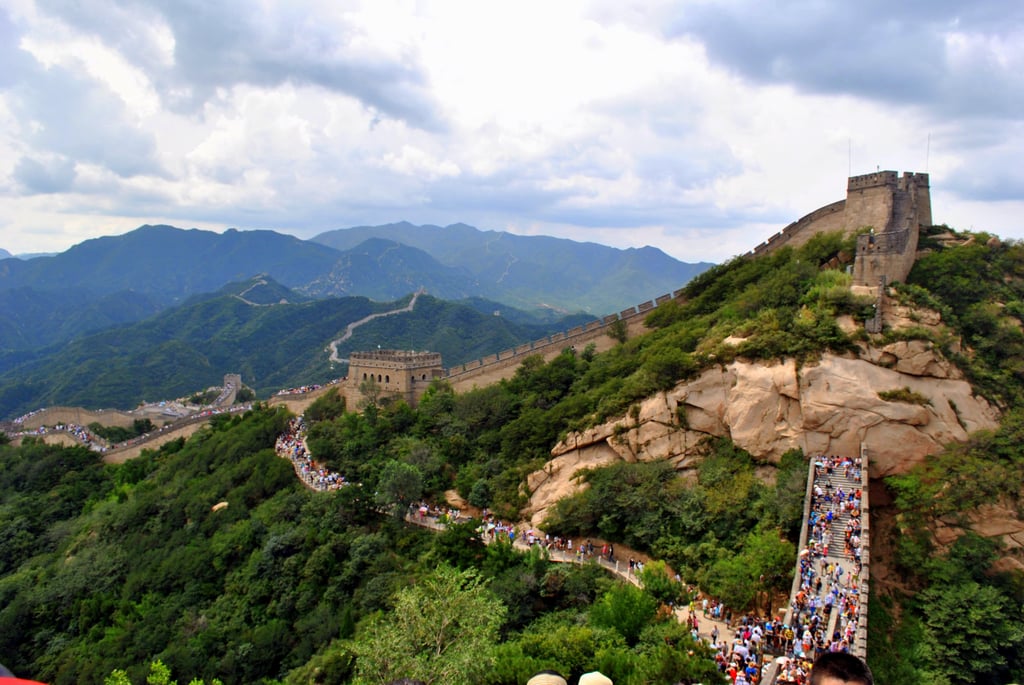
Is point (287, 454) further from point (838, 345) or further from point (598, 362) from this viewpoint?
point (838, 345)

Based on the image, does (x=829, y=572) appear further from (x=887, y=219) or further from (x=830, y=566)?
(x=887, y=219)

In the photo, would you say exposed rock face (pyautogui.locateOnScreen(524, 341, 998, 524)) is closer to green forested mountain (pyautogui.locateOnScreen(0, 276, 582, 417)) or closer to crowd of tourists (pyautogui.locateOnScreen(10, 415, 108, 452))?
crowd of tourists (pyautogui.locateOnScreen(10, 415, 108, 452))

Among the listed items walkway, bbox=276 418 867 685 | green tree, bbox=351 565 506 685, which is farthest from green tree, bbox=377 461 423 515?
green tree, bbox=351 565 506 685

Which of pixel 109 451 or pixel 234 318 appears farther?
pixel 234 318

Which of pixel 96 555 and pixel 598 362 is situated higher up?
pixel 598 362

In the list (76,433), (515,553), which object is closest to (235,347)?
(76,433)

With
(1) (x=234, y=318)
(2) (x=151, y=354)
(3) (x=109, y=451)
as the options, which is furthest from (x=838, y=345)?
(1) (x=234, y=318)

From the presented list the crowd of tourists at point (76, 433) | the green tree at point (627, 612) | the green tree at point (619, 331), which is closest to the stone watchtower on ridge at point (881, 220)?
the green tree at point (619, 331)
